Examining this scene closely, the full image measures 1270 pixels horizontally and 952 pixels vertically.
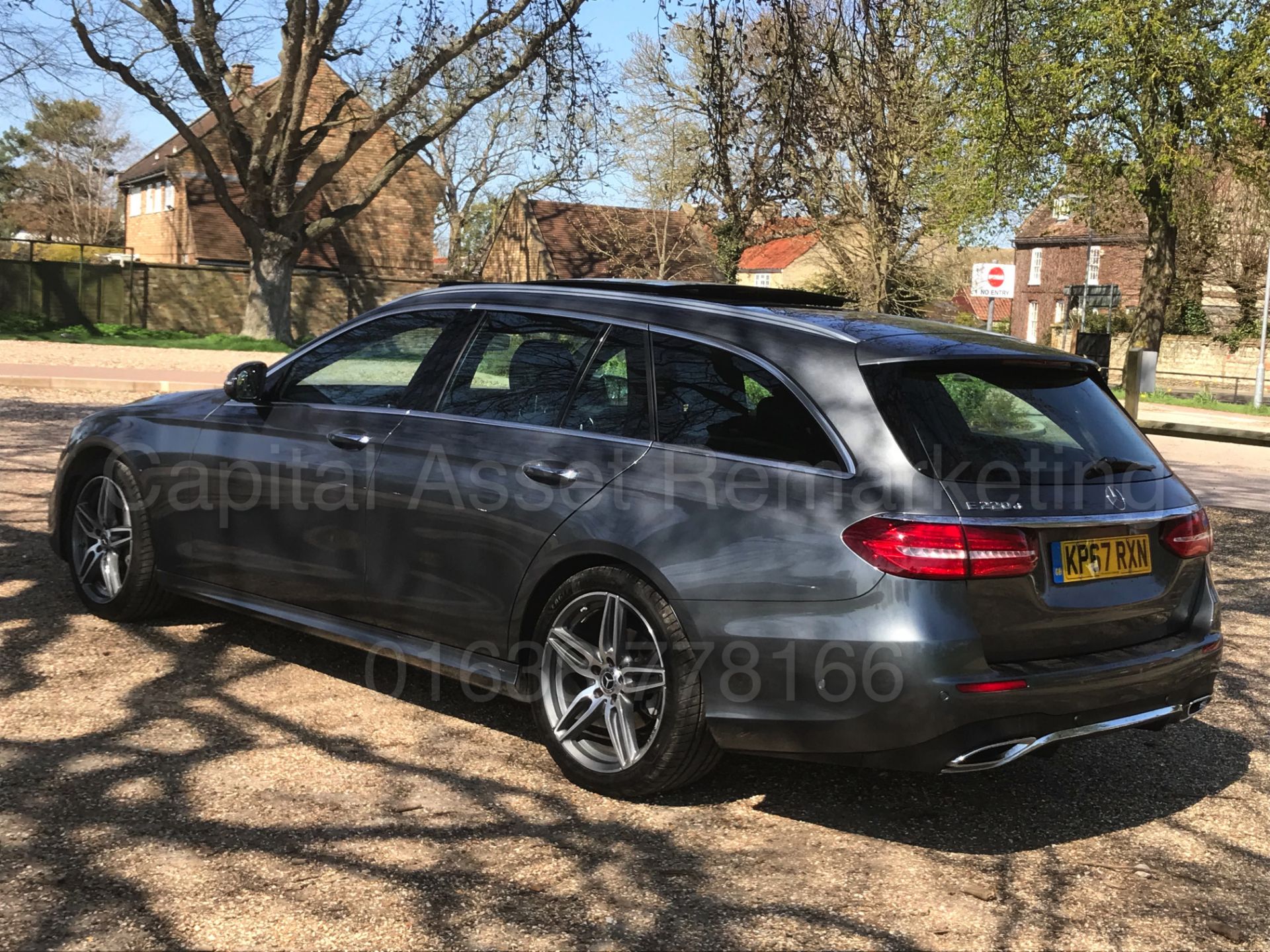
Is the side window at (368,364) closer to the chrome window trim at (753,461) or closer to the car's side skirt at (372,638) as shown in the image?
the car's side skirt at (372,638)

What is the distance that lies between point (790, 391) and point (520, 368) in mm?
1169

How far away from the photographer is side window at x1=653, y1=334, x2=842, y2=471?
397cm

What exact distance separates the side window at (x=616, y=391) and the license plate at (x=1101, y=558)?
53.8 inches

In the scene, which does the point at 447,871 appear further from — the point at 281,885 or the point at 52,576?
the point at 52,576

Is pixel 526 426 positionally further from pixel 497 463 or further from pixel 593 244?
pixel 593 244

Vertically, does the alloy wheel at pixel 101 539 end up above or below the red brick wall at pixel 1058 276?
below

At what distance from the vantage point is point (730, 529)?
3957 mm

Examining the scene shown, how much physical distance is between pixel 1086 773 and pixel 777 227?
1576cm

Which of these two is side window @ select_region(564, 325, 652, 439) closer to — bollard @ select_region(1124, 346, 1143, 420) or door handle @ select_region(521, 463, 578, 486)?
door handle @ select_region(521, 463, 578, 486)

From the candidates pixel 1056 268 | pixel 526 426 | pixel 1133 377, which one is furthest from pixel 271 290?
pixel 1056 268

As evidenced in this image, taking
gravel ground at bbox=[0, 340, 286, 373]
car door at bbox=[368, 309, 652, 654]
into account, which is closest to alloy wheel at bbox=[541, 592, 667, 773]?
car door at bbox=[368, 309, 652, 654]

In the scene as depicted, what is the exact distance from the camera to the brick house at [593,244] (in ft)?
146

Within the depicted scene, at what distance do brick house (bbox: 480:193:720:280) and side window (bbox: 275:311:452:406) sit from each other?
1059 inches

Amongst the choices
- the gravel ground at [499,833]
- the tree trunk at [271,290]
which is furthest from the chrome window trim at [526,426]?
the tree trunk at [271,290]
